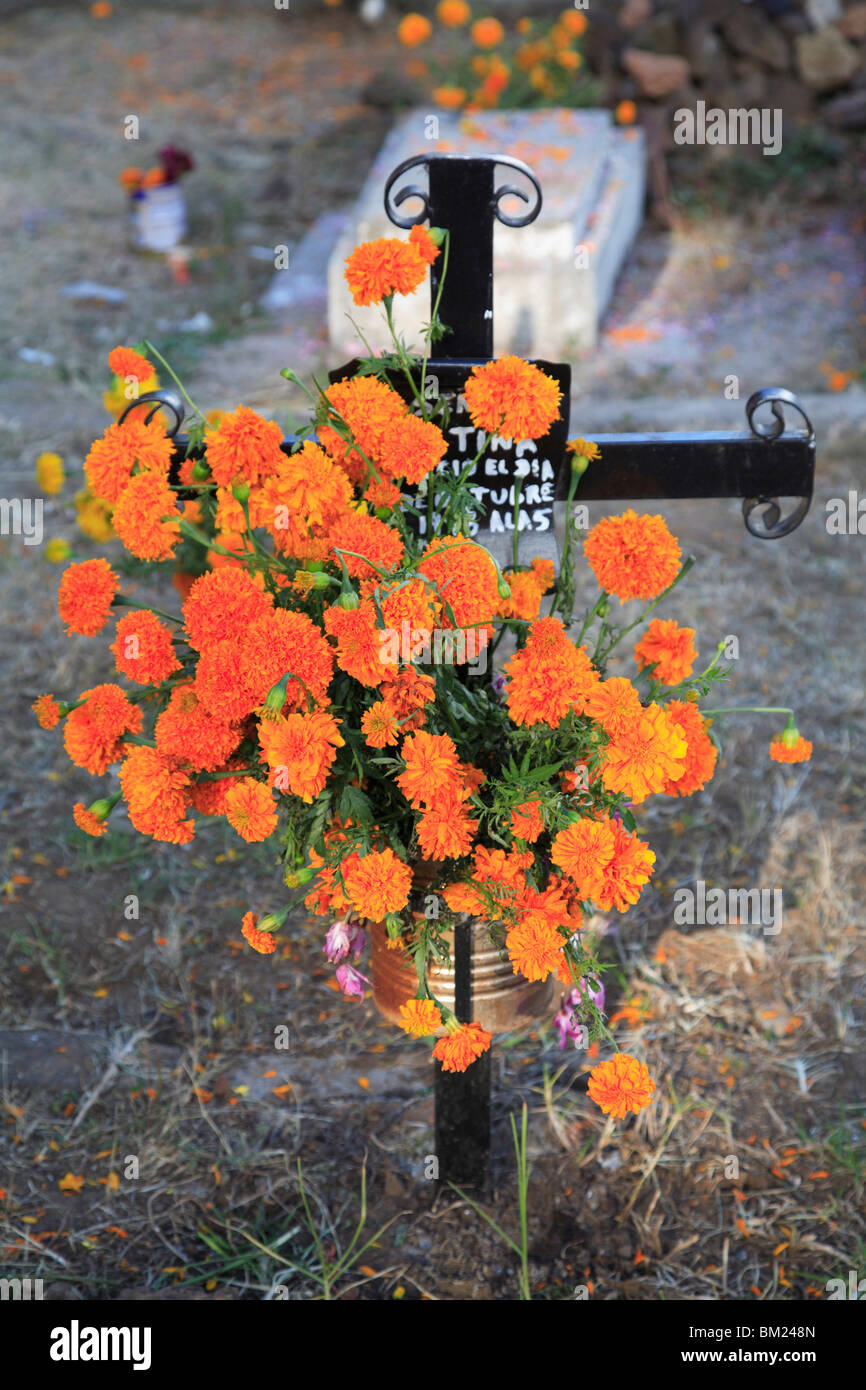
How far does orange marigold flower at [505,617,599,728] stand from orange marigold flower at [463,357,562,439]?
0.29 m

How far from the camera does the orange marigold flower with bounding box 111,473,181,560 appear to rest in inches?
67.5

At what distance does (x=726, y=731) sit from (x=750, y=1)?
195 inches

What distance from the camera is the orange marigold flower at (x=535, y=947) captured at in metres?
1.61

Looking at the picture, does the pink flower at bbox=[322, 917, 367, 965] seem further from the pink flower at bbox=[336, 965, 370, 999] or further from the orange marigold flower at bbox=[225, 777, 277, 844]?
the orange marigold flower at bbox=[225, 777, 277, 844]

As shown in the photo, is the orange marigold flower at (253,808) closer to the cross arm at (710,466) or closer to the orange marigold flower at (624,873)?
the orange marigold flower at (624,873)

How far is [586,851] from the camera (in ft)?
5.18

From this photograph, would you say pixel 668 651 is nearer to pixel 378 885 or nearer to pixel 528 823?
pixel 528 823

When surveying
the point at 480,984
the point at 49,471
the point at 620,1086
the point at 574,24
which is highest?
the point at 574,24

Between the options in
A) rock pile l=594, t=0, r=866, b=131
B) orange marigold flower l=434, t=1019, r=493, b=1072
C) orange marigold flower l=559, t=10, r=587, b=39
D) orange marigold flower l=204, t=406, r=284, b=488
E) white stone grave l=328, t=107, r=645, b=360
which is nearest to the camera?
orange marigold flower l=434, t=1019, r=493, b=1072

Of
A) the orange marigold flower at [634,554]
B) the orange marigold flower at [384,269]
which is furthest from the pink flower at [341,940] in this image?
the orange marigold flower at [384,269]

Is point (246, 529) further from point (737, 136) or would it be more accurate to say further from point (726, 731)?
point (737, 136)

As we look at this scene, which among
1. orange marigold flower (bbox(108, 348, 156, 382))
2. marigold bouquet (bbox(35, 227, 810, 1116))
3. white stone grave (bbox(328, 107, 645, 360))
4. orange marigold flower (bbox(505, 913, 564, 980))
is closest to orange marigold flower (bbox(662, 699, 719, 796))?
marigold bouquet (bbox(35, 227, 810, 1116))

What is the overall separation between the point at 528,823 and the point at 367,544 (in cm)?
39

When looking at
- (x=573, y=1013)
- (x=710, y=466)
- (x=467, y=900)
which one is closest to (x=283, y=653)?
(x=467, y=900)
